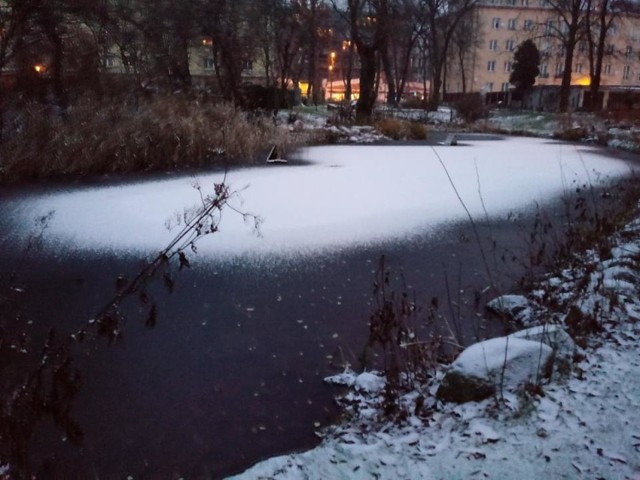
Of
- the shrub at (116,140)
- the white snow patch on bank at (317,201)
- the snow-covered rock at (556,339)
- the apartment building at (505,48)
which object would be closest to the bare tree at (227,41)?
the shrub at (116,140)

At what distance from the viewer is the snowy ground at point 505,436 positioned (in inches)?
91.0

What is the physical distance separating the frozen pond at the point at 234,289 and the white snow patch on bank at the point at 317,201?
0.13 feet

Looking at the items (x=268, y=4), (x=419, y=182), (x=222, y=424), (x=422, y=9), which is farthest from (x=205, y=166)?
(x=422, y=9)

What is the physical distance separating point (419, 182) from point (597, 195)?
2.99 m

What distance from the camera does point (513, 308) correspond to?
14.6 ft

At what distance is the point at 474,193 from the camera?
9.37 metres

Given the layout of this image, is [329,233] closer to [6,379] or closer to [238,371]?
[238,371]

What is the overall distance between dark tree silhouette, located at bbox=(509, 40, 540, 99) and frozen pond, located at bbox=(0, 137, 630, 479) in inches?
1284

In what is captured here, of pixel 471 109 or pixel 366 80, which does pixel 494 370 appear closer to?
pixel 366 80

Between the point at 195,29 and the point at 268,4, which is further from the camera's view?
the point at 268,4

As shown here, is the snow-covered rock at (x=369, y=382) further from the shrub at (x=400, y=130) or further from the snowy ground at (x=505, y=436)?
the shrub at (x=400, y=130)

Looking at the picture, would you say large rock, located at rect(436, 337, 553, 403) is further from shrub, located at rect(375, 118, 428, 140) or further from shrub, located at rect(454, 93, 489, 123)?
shrub, located at rect(454, 93, 489, 123)

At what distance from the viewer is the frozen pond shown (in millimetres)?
2941

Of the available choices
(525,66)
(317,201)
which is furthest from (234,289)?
(525,66)
